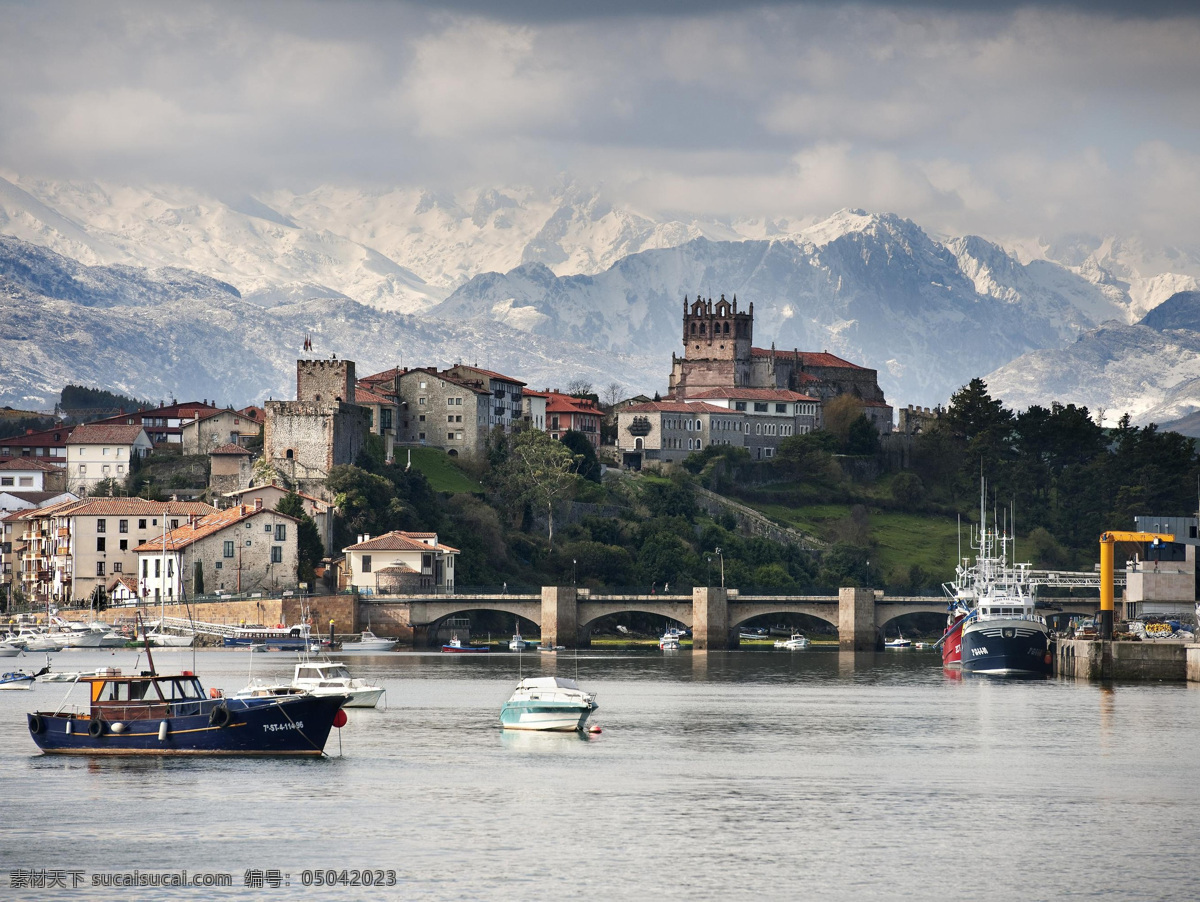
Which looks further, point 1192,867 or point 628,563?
point 628,563

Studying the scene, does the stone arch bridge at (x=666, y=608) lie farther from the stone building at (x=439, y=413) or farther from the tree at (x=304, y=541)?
the stone building at (x=439, y=413)

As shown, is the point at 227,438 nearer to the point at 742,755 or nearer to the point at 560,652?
the point at 560,652

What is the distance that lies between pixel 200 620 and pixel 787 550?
220 feet

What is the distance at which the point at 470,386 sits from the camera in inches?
7692

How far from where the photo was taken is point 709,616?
505 feet

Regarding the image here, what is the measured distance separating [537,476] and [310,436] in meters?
24.5

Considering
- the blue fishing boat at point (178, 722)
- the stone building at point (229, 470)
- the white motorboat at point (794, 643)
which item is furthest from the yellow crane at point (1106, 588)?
the stone building at point (229, 470)

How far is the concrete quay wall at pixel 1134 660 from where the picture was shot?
361ft

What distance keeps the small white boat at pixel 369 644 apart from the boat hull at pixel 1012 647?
4665 centimetres

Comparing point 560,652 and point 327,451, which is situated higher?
point 327,451

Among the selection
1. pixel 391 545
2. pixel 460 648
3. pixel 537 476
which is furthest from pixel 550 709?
pixel 537 476

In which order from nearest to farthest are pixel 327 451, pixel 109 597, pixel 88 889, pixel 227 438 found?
pixel 88 889 → pixel 109 597 → pixel 327 451 → pixel 227 438

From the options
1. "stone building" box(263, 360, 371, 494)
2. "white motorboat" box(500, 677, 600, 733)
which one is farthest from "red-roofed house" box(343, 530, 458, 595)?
"white motorboat" box(500, 677, 600, 733)

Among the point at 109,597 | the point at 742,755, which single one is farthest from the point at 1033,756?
the point at 109,597
